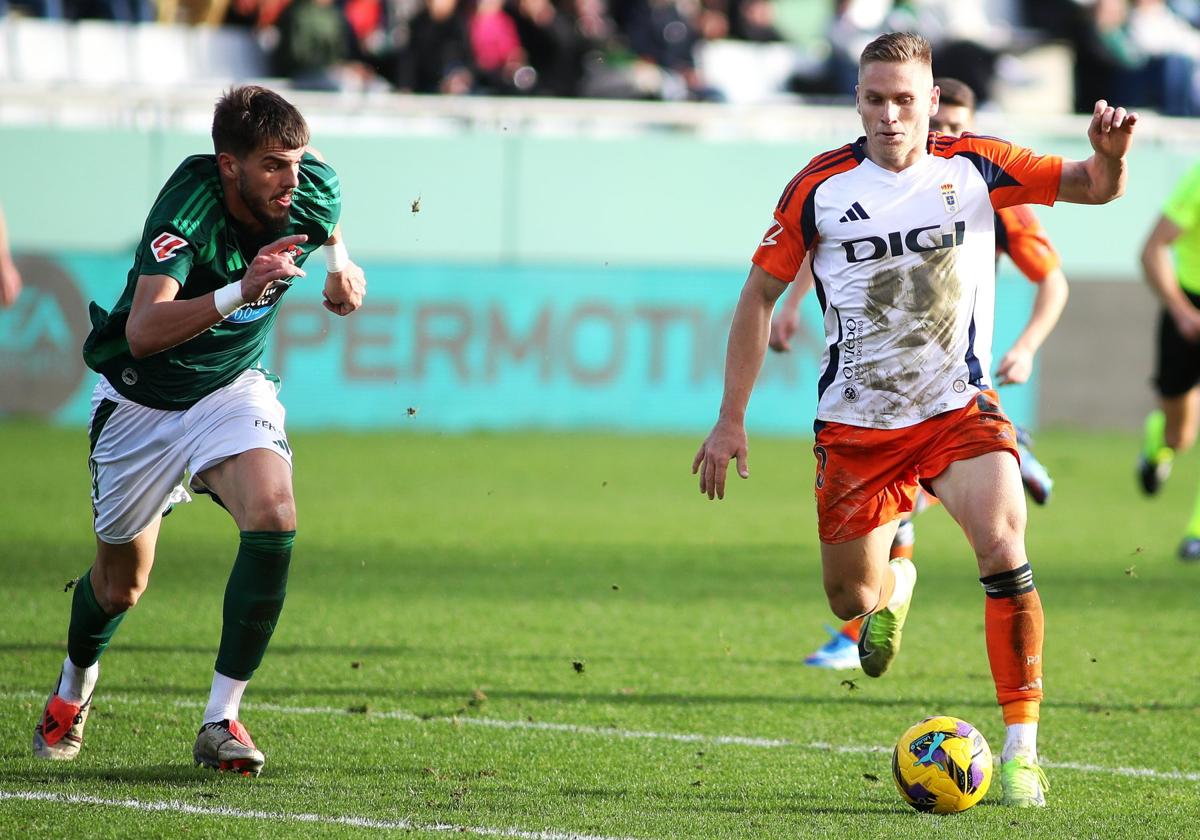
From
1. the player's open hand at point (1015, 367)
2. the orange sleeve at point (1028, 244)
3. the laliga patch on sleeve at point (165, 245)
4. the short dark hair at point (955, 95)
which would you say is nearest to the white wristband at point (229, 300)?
the laliga patch on sleeve at point (165, 245)

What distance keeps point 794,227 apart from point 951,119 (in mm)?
1745

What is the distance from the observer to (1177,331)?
403 inches

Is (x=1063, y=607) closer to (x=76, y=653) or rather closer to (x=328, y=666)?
(x=328, y=666)

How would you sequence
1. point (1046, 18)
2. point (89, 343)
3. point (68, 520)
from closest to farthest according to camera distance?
point (89, 343) → point (68, 520) → point (1046, 18)

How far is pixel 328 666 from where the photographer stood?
6.89 m

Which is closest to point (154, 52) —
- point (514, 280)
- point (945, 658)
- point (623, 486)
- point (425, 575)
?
point (514, 280)

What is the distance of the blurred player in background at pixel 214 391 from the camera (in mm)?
4945

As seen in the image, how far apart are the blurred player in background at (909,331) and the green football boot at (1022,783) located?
0.02 m

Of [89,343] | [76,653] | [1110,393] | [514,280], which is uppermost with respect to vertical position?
[89,343]

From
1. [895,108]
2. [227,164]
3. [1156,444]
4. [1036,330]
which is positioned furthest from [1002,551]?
[1156,444]

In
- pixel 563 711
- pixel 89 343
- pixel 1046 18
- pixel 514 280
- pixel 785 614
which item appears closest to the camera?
pixel 89 343

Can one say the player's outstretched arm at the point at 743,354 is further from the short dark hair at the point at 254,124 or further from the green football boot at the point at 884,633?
the short dark hair at the point at 254,124

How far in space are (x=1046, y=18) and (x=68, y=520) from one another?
53.4ft

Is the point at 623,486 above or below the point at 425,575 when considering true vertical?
below
